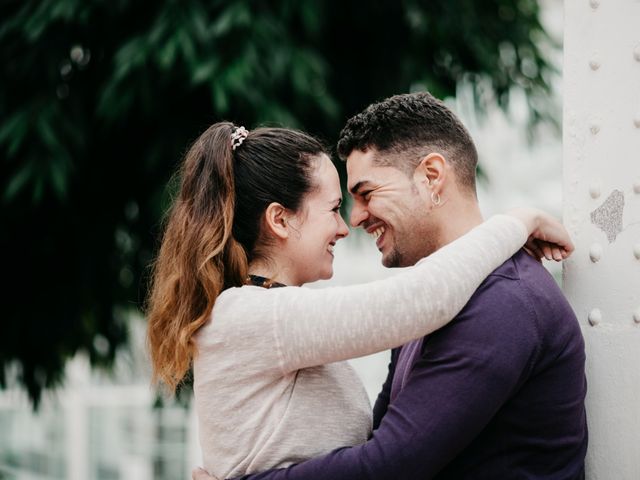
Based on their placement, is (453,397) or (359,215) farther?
(359,215)

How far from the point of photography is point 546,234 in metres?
1.98

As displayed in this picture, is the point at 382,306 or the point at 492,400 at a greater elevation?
the point at 382,306

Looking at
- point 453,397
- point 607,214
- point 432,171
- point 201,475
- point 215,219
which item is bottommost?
point 201,475

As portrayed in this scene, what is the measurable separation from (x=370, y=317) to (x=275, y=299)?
0.68 feet

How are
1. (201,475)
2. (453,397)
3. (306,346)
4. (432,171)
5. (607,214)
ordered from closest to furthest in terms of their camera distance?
(453,397) → (306,346) → (607,214) → (201,475) → (432,171)

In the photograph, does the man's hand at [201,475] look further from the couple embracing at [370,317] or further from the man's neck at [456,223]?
the man's neck at [456,223]

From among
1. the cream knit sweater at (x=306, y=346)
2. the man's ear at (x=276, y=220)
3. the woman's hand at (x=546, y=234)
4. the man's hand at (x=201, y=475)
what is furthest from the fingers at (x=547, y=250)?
the man's hand at (x=201, y=475)

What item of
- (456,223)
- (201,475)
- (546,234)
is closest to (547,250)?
(546,234)

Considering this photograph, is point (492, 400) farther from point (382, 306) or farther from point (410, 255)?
point (410, 255)

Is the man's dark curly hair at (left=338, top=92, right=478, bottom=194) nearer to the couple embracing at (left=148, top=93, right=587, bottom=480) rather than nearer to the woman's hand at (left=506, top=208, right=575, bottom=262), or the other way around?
the couple embracing at (left=148, top=93, right=587, bottom=480)

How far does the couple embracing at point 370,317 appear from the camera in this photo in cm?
176

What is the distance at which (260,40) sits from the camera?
3.89m

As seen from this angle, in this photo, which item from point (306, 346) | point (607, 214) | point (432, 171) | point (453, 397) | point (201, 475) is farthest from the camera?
point (432, 171)

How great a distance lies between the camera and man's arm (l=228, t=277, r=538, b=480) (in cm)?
172
